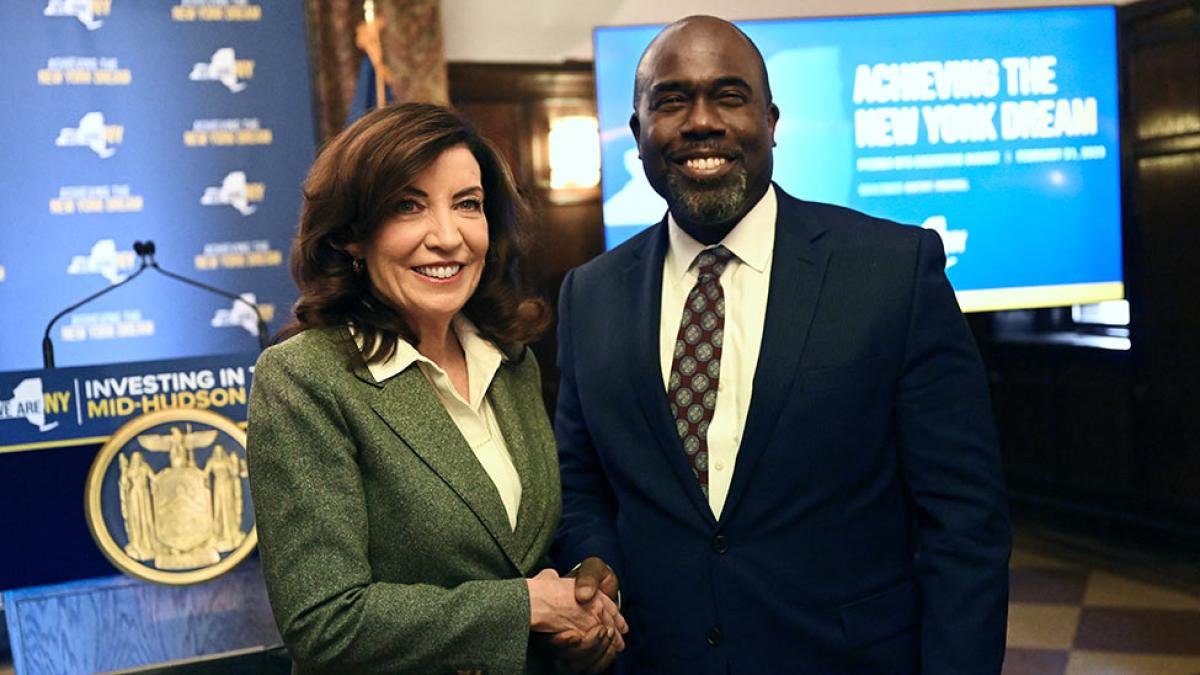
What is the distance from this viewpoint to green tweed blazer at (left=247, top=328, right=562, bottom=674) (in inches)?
57.9

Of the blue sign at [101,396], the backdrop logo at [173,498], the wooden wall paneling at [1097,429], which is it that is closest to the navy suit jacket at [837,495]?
the backdrop logo at [173,498]

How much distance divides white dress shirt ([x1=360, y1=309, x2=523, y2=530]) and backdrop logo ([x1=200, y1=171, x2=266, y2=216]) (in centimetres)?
348

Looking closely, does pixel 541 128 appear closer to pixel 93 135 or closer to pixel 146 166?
pixel 146 166

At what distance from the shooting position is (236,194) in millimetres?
4980

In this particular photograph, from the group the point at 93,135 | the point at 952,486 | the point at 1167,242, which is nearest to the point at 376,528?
the point at 952,486

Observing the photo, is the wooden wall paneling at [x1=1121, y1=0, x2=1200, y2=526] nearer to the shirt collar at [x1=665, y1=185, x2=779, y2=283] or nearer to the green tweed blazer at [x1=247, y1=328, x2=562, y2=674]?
the shirt collar at [x1=665, y1=185, x2=779, y2=283]

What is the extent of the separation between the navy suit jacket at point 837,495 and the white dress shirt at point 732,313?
33 mm

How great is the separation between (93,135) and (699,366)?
379 centimetres

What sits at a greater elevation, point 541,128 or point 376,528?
point 541,128

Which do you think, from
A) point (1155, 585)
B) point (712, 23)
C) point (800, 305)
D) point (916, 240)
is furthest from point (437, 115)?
point (1155, 585)

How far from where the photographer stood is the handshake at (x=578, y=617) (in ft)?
5.17

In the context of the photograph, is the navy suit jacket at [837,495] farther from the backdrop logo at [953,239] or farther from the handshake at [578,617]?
the backdrop logo at [953,239]

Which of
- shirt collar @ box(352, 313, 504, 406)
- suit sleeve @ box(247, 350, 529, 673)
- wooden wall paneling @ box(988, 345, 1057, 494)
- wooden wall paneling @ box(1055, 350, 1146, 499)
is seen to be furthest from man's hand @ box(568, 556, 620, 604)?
wooden wall paneling @ box(988, 345, 1057, 494)

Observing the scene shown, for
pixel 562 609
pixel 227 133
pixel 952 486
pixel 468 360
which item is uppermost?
pixel 227 133
